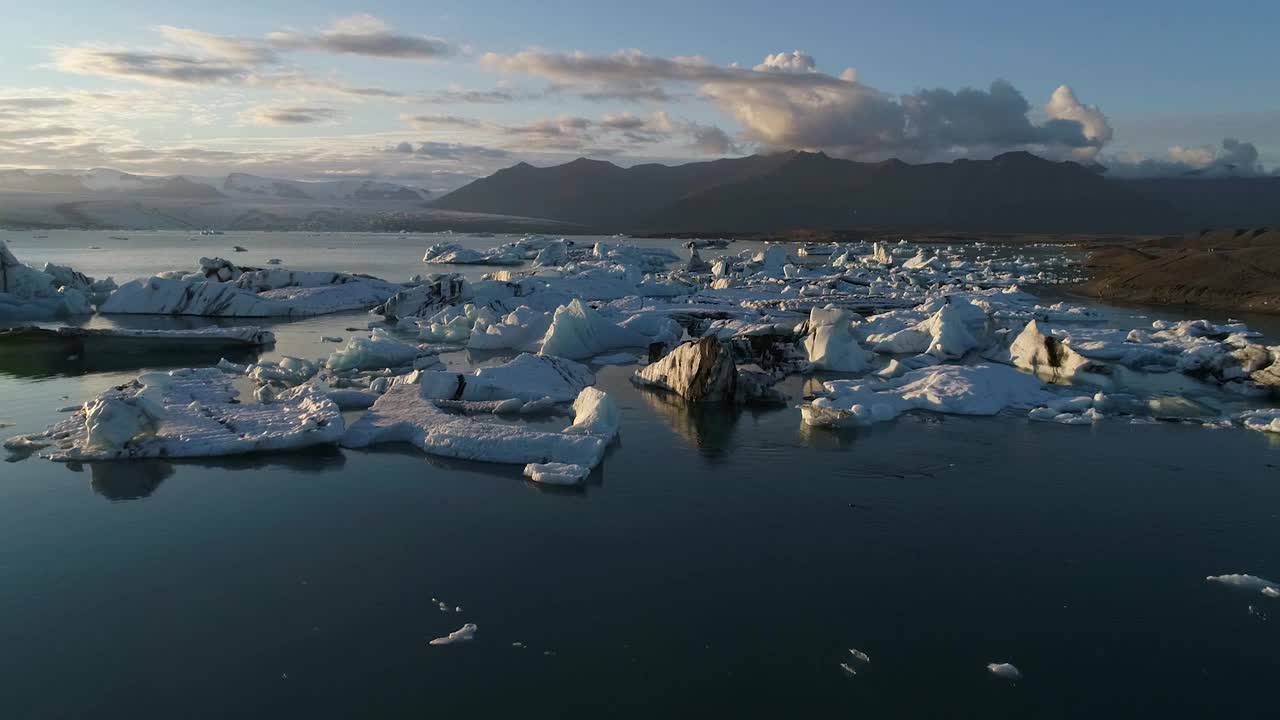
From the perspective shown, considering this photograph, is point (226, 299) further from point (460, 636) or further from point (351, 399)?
point (460, 636)

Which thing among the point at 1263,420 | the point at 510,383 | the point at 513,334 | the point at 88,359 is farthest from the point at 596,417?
the point at 88,359

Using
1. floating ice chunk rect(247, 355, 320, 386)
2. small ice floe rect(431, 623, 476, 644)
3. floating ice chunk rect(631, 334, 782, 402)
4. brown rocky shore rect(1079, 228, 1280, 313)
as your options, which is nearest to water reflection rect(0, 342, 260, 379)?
floating ice chunk rect(247, 355, 320, 386)

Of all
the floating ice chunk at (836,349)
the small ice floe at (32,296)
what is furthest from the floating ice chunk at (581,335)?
the small ice floe at (32,296)

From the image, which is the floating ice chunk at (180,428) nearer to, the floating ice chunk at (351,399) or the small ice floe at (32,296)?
the floating ice chunk at (351,399)

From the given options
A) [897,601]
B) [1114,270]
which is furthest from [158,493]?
[1114,270]

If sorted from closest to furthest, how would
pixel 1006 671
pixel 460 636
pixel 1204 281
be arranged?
1. pixel 1006 671
2. pixel 460 636
3. pixel 1204 281

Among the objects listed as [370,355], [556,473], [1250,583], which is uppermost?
[370,355]
